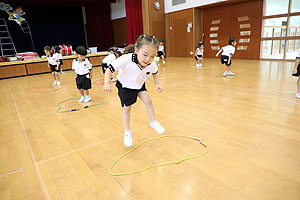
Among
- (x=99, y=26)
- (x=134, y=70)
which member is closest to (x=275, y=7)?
(x=134, y=70)

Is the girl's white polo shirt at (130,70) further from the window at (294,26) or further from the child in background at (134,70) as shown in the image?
the window at (294,26)

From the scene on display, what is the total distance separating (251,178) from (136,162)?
0.92 m

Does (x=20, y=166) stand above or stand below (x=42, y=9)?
below

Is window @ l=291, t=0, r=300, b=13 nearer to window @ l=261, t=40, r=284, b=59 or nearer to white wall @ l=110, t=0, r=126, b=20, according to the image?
window @ l=261, t=40, r=284, b=59

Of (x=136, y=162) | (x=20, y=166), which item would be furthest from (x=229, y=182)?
(x=20, y=166)

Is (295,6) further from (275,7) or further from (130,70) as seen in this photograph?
(130,70)

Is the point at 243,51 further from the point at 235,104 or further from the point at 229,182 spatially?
the point at 229,182

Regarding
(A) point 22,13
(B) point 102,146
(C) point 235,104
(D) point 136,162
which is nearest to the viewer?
(D) point 136,162

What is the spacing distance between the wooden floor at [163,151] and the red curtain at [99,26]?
39.0 ft

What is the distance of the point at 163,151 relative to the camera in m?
2.00

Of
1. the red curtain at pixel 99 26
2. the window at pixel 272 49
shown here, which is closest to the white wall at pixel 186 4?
the window at pixel 272 49

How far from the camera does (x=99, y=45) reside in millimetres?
14797

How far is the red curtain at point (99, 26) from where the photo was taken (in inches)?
560

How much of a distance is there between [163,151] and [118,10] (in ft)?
46.6
